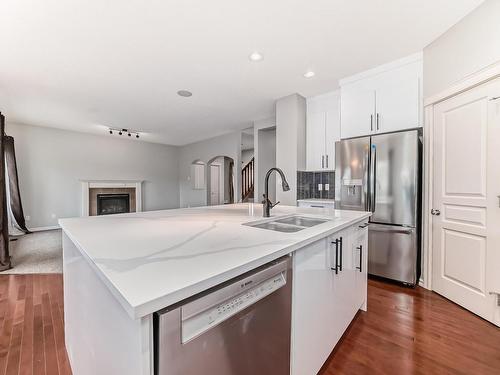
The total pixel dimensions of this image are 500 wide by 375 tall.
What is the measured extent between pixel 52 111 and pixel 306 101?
497cm

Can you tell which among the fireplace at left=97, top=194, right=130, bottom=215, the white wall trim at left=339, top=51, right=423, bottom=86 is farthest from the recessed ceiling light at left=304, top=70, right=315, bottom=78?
A: the fireplace at left=97, top=194, right=130, bottom=215

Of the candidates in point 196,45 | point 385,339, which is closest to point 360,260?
point 385,339

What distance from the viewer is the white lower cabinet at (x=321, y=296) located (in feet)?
3.51

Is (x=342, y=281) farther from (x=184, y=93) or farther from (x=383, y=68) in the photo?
(x=184, y=93)

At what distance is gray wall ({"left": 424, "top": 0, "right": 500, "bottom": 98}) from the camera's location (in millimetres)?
1875

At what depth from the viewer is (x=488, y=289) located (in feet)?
6.30

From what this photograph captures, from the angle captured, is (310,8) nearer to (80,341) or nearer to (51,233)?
(80,341)

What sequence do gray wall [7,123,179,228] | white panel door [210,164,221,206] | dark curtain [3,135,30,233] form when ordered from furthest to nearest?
1. white panel door [210,164,221,206]
2. gray wall [7,123,179,228]
3. dark curtain [3,135,30,233]

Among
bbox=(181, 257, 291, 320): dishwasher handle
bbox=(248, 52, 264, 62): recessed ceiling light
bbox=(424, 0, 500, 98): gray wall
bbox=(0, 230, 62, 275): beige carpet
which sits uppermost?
bbox=(248, 52, 264, 62): recessed ceiling light

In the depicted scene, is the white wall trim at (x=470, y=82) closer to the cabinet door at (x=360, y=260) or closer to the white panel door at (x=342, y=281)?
the cabinet door at (x=360, y=260)

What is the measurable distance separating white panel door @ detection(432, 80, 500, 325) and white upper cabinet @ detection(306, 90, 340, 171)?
1.40 m

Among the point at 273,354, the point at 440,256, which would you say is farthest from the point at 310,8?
the point at 440,256

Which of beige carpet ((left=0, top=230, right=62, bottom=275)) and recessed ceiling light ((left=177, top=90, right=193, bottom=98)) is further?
recessed ceiling light ((left=177, top=90, right=193, bottom=98))

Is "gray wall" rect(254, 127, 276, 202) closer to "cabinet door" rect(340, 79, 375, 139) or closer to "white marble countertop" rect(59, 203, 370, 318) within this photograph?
"cabinet door" rect(340, 79, 375, 139)
